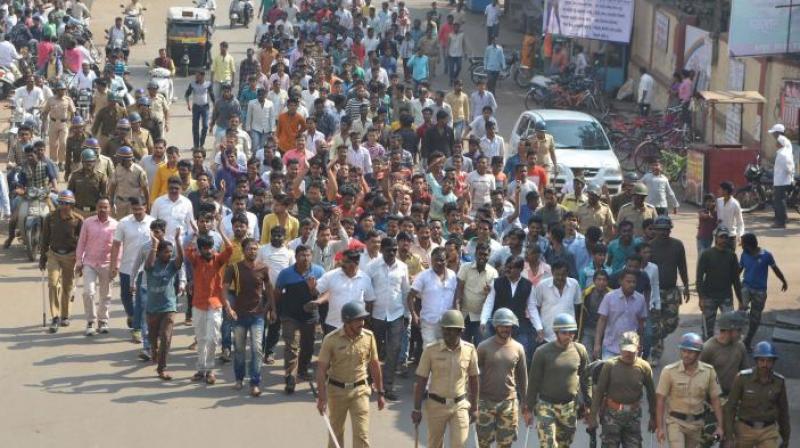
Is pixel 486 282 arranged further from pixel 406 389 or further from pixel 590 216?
pixel 590 216

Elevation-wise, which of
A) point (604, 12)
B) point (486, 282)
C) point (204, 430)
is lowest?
point (204, 430)

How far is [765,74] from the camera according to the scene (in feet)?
93.8

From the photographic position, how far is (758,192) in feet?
84.3

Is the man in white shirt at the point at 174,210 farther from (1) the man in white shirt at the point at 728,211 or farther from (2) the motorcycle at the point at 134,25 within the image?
(2) the motorcycle at the point at 134,25

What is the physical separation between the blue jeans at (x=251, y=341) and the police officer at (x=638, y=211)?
4.78 meters

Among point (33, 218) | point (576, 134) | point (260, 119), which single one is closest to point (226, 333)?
point (33, 218)

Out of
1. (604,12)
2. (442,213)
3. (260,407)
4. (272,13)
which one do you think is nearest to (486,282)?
(260,407)

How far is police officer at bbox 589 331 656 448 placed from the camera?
1284cm

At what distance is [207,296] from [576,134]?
38.2ft

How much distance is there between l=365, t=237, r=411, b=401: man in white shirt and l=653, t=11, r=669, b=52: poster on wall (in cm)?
2074

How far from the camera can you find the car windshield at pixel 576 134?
2625cm

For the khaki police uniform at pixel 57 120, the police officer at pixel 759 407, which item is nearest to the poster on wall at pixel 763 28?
the khaki police uniform at pixel 57 120

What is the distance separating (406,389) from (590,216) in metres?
3.68

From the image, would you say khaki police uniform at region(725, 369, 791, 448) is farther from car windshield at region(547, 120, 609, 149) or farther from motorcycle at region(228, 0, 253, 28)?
motorcycle at region(228, 0, 253, 28)
